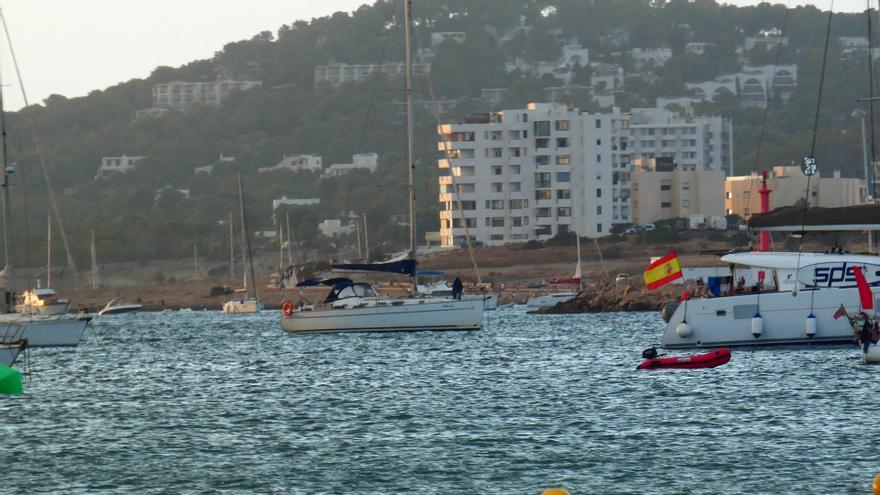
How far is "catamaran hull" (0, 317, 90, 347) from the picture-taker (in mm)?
77188

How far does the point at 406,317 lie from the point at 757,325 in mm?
24315

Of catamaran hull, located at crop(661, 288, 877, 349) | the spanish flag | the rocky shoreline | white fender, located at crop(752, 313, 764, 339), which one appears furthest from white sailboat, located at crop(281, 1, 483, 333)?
the rocky shoreline

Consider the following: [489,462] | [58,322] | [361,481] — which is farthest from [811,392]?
[58,322]

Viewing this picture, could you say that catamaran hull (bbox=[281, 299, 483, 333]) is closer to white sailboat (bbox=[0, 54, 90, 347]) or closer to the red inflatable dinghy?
white sailboat (bbox=[0, 54, 90, 347])

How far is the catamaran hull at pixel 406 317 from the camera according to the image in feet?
260

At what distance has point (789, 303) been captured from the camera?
57906 mm

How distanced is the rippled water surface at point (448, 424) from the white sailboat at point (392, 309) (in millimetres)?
7944

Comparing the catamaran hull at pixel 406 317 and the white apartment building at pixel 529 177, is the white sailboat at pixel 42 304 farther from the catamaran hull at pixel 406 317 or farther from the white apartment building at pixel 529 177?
the white apartment building at pixel 529 177

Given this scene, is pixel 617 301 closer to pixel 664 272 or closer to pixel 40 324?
pixel 40 324

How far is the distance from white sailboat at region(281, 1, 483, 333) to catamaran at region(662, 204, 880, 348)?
21015 mm

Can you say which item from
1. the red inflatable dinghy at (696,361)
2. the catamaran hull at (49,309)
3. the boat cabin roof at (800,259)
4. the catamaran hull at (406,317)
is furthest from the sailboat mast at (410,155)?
the red inflatable dinghy at (696,361)

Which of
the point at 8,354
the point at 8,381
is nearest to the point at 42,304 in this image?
the point at 8,354

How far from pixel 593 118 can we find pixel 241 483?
546 feet

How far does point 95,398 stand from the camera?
54.0 meters
